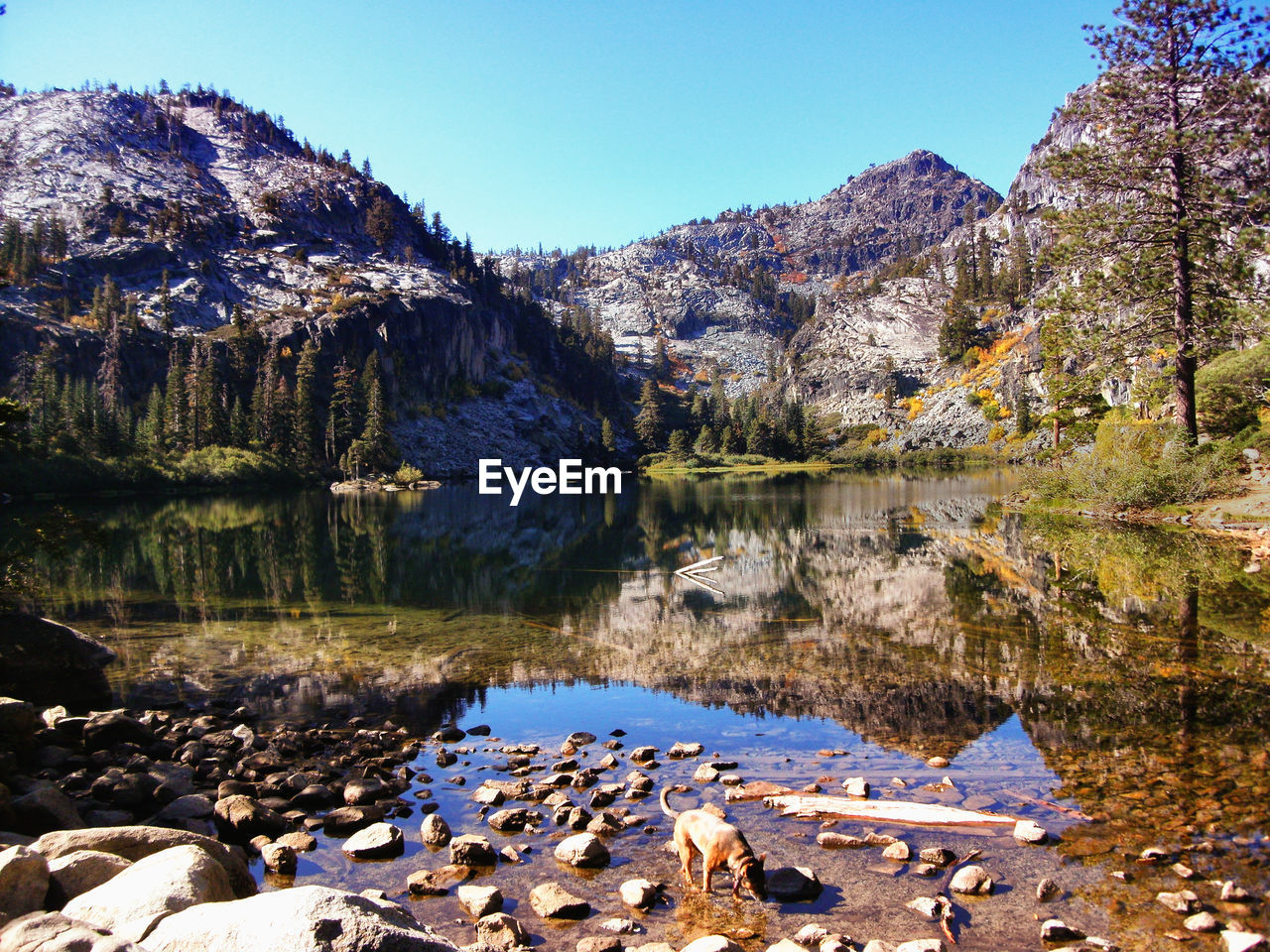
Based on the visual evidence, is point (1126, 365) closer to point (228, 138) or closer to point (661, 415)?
point (661, 415)

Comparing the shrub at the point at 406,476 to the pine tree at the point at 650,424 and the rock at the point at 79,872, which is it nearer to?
the pine tree at the point at 650,424

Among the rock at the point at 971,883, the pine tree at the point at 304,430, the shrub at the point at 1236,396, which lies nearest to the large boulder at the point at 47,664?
the rock at the point at 971,883

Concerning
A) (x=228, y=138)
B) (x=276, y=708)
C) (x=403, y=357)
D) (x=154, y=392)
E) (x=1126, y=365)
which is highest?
(x=228, y=138)

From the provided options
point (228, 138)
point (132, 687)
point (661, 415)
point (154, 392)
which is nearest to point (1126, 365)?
point (132, 687)

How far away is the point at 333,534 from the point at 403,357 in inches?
3728

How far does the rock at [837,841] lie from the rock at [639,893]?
1.84 meters

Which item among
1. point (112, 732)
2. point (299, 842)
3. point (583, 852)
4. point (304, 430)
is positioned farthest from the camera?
point (304, 430)

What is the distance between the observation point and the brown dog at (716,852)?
6.13m

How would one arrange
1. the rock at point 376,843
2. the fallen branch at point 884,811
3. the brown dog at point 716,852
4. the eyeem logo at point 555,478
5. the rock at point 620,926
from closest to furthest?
the rock at point 620,926, the brown dog at point 716,852, the rock at point 376,843, the fallen branch at point 884,811, the eyeem logo at point 555,478

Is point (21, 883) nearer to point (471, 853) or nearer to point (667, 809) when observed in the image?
point (471, 853)

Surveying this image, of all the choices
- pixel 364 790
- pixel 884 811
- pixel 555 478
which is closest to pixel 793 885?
pixel 884 811

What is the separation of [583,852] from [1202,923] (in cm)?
495

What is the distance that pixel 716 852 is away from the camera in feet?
20.6

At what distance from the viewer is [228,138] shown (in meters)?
177
